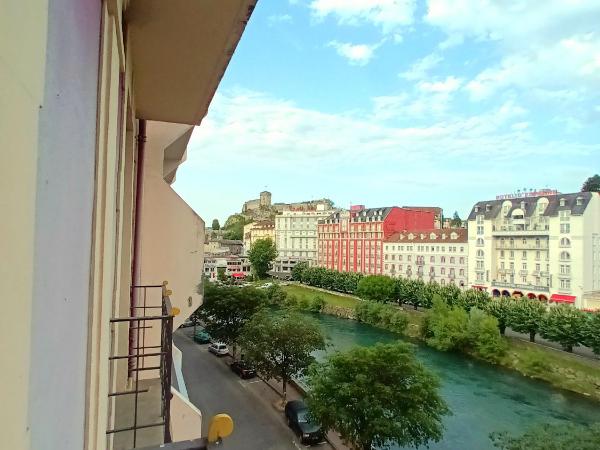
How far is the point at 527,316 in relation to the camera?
2042 cm

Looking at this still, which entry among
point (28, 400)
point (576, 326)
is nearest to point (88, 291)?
point (28, 400)

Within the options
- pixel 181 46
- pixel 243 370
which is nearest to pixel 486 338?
pixel 243 370

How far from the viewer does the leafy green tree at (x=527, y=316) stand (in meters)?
20.1

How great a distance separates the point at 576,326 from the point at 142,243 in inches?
800

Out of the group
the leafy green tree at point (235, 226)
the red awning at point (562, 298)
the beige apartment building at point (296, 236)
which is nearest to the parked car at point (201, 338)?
the red awning at point (562, 298)

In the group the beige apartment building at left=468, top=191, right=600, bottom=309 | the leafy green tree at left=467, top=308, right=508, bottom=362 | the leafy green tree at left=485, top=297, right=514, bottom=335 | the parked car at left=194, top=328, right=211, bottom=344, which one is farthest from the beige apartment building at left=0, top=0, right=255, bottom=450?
the beige apartment building at left=468, top=191, right=600, bottom=309

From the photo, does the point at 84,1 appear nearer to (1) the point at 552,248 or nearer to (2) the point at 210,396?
(2) the point at 210,396

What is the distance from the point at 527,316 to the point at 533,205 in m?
11.4

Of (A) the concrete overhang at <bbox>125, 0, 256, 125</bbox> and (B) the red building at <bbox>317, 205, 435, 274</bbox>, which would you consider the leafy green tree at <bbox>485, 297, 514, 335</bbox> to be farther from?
(A) the concrete overhang at <bbox>125, 0, 256, 125</bbox>

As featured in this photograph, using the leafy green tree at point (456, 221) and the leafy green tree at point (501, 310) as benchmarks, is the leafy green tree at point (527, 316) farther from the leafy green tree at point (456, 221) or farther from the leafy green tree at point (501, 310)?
the leafy green tree at point (456, 221)

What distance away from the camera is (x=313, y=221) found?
48938mm

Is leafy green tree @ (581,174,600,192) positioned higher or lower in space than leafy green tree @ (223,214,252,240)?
higher

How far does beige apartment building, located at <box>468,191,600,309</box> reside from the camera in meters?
25.6

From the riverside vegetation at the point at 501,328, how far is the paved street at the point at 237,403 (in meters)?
10.5
